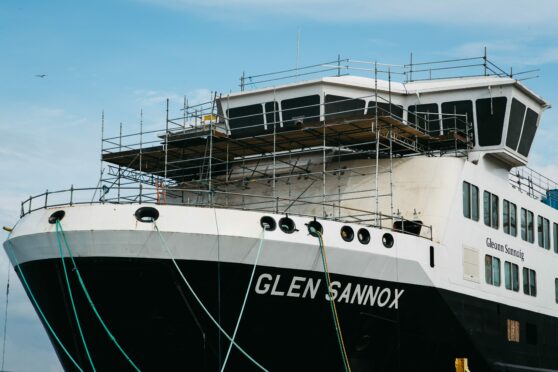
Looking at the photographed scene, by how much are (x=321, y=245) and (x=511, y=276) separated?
9173mm

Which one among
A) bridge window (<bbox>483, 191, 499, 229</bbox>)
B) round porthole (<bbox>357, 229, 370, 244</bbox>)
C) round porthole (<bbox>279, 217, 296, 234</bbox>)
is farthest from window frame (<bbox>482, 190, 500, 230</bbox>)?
round porthole (<bbox>279, 217, 296, 234</bbox>)

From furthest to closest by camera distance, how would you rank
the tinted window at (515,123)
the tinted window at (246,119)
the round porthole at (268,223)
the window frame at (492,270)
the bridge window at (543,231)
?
1. the bridge window at (543,231)
2. the tinted window at (246,119)
3. the tinted window at (515,123)
4. the window frame at (492,270)
5. the round porthole at (268,223)

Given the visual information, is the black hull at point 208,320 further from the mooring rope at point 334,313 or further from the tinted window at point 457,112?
the tinted window at point 457,112

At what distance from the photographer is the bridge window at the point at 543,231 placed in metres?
29.4

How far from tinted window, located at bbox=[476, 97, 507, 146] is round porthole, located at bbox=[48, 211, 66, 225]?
13101mm

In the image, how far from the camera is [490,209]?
25969 millimetres

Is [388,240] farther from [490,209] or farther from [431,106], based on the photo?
[431,106]

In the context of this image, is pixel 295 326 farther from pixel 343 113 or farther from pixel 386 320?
pixel 343 113

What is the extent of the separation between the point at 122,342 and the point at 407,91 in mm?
12685

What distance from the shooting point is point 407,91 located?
27.4 meters

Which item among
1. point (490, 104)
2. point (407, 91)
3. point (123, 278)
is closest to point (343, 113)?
point (407, 91)

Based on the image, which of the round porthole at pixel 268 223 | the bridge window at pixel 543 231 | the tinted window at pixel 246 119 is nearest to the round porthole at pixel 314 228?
the round porthole at pixel 268 223

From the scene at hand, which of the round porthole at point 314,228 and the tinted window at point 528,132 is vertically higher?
the tinted window at point 528,132

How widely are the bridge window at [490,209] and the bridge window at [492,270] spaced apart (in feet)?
3.33
